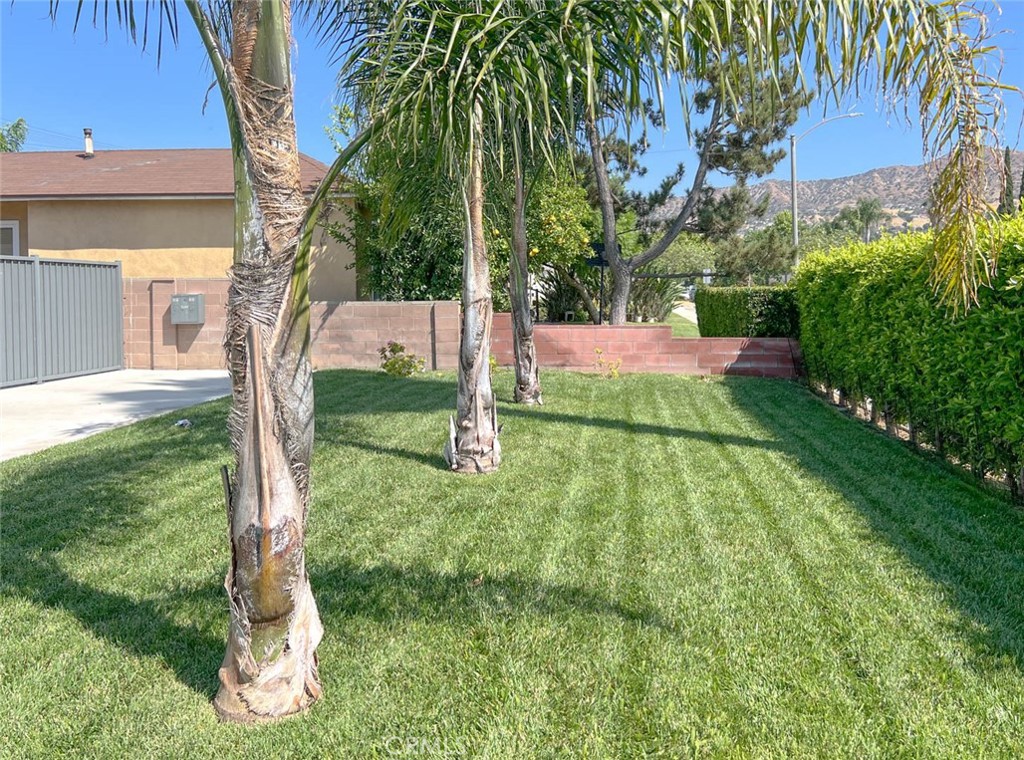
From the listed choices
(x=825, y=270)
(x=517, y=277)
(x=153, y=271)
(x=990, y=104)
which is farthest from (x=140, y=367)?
(x=990, y=104)

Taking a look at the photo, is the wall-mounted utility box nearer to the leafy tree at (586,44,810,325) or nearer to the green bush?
the leafy tree at (586,44,810,325)

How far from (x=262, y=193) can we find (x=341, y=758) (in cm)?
204

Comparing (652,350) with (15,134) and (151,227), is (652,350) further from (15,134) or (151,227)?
(15,134)

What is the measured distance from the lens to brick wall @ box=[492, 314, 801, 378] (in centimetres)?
1405

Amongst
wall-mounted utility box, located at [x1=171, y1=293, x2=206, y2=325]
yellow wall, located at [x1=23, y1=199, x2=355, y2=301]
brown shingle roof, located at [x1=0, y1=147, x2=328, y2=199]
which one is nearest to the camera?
wall-mounted utility box, located at [x1=171, y1=293, x2=206, y2=325]

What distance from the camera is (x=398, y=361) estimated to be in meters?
13.7

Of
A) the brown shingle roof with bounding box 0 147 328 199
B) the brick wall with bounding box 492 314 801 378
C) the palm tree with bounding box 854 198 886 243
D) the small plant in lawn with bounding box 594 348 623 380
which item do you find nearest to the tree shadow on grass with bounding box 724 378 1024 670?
the brick wall with bounding box 492 314 801 378

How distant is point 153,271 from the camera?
1708 centimetres

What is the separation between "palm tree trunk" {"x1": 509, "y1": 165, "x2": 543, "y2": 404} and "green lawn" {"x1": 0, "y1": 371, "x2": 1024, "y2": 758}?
9.13 feet

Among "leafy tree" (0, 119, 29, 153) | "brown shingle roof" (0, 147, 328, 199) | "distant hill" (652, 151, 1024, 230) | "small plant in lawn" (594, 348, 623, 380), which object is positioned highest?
"distant hill" (652, 151, 1024, 230)

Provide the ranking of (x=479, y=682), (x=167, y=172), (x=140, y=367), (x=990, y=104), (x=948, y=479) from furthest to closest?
(x=167, y=172)
(x=140, y=367)
(x=948, y=479)
(x=990, y=104)
(x=479, y=682)

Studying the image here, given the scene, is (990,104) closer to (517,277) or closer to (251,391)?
(251,391)

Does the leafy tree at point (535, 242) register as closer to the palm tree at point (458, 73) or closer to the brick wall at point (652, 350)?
the brick wall at point (652, 350)

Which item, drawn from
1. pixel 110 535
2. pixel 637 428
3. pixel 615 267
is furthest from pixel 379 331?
pixel 110 535
